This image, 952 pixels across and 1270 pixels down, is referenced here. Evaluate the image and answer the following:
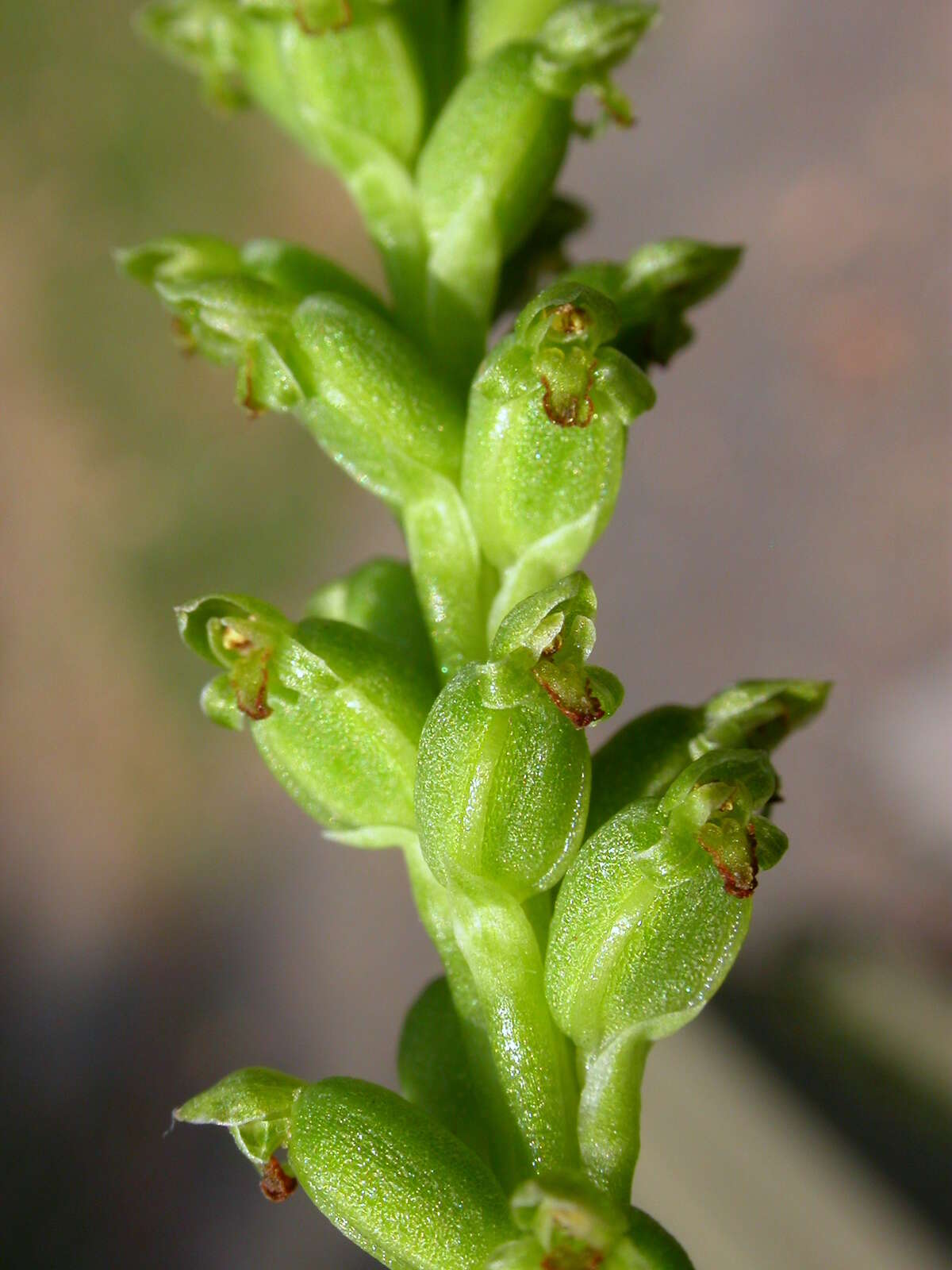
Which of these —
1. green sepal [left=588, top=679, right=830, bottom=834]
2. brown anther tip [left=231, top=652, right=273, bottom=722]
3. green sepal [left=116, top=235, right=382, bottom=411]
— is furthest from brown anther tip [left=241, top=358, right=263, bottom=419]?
A: green sepal [left=588, top=679, right=830, bottom=834]

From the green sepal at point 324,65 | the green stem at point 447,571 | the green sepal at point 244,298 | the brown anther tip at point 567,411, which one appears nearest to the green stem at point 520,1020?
the green stem at point 447,571

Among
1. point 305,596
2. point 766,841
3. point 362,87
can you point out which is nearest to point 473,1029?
point 766,841

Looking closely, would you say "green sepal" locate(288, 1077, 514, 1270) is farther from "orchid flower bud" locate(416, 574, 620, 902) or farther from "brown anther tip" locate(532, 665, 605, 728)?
"brown anther tip" locate(532, 665, 605, 728)

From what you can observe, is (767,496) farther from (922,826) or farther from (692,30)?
(692,30)

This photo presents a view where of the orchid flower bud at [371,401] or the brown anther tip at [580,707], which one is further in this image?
the orchid flower bud at [371,401]

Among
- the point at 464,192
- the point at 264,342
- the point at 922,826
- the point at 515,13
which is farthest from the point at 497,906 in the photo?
the point at 922,826

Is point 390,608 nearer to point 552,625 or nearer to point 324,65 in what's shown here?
point 552,625

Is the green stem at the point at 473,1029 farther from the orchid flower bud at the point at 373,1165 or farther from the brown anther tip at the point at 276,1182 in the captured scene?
the brown anther tip at the point at 276,1182

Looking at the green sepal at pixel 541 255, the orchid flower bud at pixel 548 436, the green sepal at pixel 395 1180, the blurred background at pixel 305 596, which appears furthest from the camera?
the blurred background at pixel 305 596
